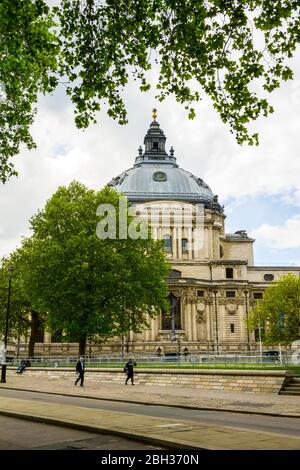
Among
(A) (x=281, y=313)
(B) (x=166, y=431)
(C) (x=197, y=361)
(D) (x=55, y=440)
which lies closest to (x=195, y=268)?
(A) (x=281, y=313)

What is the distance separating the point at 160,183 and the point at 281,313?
166 feet

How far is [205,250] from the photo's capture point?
287 feet

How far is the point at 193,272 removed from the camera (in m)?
85.6

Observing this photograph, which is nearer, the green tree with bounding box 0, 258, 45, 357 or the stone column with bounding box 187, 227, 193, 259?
the green tree with bounding box 0, 258, 45, 357

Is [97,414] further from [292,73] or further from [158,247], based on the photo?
[158,247]

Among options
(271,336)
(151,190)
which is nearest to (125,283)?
(271,336)

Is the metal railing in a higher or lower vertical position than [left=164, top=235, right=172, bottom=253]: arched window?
lower

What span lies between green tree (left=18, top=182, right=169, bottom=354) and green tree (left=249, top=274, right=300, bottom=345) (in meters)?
10.1

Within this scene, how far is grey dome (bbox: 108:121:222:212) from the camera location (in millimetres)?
91938

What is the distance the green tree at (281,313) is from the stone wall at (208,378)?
18821mm

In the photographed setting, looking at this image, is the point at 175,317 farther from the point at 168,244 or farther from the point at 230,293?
the point at 168,244

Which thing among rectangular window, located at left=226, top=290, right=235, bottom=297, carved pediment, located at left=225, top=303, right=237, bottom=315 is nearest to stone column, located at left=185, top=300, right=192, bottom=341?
carved pediment, located at left=225, top=303, right=237, bottom=315

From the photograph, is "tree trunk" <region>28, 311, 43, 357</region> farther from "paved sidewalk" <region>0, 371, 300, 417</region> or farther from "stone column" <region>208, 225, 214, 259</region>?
"paved sidewalk" <region>0, 371, 300, 417</region>

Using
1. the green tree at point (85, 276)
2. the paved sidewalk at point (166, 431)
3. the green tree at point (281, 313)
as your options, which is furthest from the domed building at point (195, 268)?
the paved sidewalk at point (166, 431)
